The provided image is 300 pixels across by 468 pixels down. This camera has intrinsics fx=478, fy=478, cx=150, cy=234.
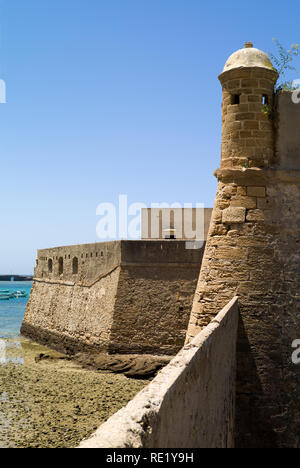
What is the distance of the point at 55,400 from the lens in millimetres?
13977

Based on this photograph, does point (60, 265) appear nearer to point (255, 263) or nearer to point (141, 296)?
point (141, 296)

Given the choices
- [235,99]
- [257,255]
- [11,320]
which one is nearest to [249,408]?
[257,255]

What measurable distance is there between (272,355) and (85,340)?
12864 mm

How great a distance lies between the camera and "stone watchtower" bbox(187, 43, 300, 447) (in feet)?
21.9

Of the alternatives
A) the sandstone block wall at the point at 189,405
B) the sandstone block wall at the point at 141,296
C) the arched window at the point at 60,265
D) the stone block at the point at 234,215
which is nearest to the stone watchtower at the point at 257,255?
the stone block at the point at 234,215

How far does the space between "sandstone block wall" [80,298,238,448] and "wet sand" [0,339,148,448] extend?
20.0ft

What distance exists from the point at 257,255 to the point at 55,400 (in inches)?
A: 370

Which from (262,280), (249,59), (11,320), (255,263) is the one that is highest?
(249,59)

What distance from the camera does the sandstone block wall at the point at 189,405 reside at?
257cm

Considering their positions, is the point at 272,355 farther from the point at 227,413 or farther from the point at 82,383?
the point at 82,383

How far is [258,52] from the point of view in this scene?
7.46 m

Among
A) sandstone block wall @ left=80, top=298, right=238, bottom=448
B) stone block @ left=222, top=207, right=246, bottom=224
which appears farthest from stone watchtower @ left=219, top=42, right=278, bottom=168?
sandstone block wall @ left=80, top=298, right=238, bottom=448

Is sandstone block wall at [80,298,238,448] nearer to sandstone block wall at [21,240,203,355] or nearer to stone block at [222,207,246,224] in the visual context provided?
stone block at [222,207,246,224]
